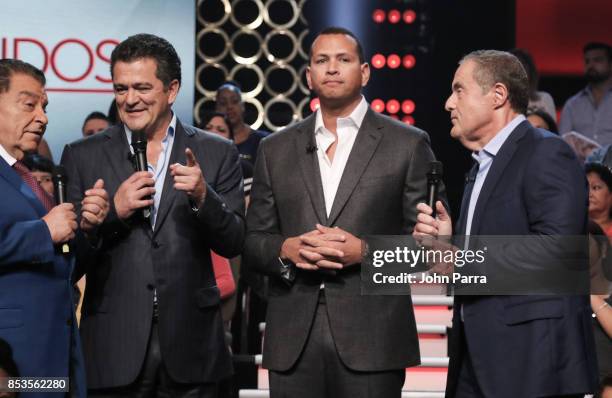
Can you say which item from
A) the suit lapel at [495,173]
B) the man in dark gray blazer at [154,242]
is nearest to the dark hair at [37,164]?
the man in dark gray blazer at [154,242]

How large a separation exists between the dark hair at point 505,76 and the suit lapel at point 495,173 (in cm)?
15

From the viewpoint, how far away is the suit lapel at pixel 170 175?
364 centimetres

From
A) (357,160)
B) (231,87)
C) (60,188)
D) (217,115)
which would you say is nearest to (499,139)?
(357,160)

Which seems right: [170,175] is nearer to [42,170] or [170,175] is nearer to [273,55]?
[42,170]

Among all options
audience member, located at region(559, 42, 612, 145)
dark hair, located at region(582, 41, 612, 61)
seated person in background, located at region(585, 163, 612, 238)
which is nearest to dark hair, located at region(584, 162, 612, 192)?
seated person in background, located at region(585, 163, 612, 238)

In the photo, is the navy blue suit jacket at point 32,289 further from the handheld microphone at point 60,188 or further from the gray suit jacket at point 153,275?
the gray suit jacket at point 153,275

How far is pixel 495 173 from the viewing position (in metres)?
3.42

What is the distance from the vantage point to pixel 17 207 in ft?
11.0

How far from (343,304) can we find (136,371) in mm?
772

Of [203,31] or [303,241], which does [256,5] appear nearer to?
[203,31]

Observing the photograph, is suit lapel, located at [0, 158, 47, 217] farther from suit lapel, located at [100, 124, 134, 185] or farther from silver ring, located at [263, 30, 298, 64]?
A: silver ring, located at [263, 30, 298, 64]

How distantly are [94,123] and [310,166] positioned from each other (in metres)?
3.14

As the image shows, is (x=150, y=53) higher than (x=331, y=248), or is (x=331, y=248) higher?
(x=150, y=53)

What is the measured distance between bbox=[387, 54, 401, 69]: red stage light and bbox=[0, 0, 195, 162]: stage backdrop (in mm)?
1474
